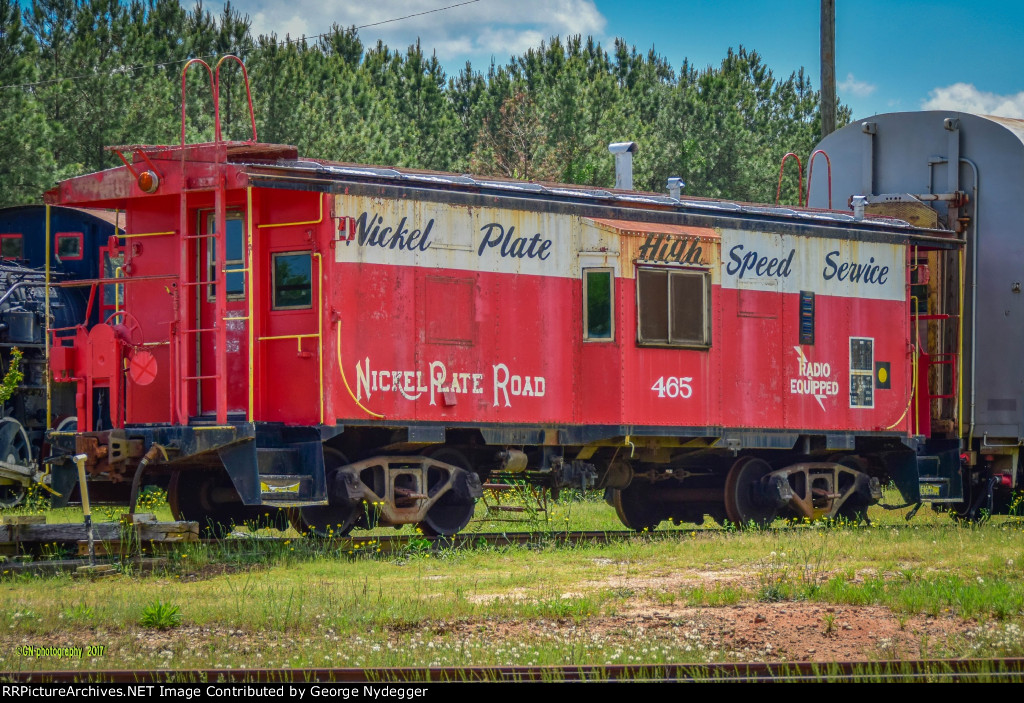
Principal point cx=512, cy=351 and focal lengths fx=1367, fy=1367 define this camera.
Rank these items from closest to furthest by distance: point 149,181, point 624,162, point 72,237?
point 149,181 → point 624,162 → point 72,237

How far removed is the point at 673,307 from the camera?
52.7 ft

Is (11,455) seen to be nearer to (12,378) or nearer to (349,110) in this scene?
(12,378)

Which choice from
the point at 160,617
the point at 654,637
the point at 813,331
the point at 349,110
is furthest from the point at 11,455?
the point at 349,110

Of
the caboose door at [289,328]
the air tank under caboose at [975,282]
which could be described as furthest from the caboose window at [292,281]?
the air tank under caboose at [975,282]

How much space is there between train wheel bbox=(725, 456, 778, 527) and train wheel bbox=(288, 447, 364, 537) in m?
5.07

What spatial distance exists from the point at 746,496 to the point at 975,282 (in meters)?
4.59

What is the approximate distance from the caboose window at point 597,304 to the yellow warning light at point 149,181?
4842 millimetres

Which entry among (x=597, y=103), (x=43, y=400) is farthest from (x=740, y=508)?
(x=597, y=103)

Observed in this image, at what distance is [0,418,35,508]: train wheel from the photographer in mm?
19703

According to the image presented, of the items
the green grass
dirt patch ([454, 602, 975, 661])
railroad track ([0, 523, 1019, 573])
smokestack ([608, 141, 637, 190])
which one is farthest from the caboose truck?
dirt patch ([454, 602, 975, 661])

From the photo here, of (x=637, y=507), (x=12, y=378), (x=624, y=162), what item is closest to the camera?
(x=637, y=507)

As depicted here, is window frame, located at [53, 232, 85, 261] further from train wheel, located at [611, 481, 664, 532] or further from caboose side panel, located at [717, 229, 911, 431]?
caboose side panel, located at [717, 229, 911, 431]

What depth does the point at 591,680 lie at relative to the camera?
788cm

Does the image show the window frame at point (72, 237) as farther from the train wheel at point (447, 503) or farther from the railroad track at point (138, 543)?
the train wheel at point (447, 503)
